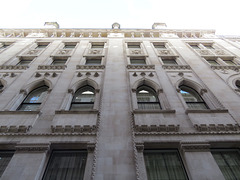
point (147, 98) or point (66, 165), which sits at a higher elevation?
point (147, 98)

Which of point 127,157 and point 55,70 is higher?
point 55,70

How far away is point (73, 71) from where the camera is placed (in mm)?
12641

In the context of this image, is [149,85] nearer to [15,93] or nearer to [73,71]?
[73,71]

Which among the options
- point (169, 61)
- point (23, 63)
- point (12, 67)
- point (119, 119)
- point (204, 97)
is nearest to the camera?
point (119, 119)

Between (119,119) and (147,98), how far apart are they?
308 cm

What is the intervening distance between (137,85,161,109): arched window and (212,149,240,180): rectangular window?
12.2 feet

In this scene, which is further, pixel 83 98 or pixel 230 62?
pixel 230 62

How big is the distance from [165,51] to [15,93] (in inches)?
540

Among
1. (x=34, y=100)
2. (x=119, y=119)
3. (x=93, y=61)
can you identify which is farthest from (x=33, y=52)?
(x=119, y=119)

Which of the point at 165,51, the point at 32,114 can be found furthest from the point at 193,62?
the point at 32,114

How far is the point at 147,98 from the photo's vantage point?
10.4 metres

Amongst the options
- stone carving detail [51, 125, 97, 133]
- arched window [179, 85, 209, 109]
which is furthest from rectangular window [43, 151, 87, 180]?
arched window [179, 85, 209, 109]

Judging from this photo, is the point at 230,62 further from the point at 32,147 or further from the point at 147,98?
the point at 32,147

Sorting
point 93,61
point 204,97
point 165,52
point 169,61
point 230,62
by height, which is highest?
point 165,52
